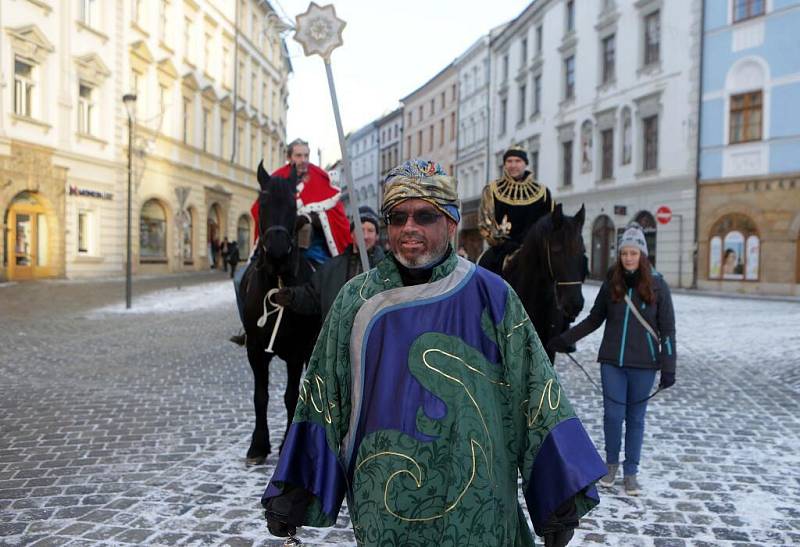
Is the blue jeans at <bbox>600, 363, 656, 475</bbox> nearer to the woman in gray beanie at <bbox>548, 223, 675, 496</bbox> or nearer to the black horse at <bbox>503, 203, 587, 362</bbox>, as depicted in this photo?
the woman in gray beanie at <bbox>548, 223, 675, 496</bbox>

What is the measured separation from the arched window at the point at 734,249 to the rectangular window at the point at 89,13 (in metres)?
25.0

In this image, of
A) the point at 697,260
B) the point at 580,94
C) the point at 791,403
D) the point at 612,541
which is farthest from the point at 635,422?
the point at 580,94

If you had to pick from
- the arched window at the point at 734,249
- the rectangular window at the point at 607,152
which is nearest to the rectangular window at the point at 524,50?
the rectangular window at the point at 607,152

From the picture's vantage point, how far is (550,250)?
5590 millimetres

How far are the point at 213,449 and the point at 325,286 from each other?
1675 mm

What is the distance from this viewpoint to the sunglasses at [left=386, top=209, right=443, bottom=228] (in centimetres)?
226

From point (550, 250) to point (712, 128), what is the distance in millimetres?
24725

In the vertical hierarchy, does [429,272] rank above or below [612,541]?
above

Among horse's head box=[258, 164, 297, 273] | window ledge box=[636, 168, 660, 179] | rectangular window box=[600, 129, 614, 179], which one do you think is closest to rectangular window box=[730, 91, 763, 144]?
window ledge box=[636, 168, 660, 179]

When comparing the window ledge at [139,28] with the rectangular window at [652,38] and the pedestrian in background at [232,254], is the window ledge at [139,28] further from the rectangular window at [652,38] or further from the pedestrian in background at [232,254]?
the rectangular window at [652,38]

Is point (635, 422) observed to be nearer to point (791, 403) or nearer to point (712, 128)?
point (791, 403)

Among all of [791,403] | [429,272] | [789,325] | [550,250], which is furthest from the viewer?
[789,325]

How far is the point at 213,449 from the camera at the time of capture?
18.0 feet

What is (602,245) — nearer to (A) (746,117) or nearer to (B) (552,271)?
(A) (746,117)
